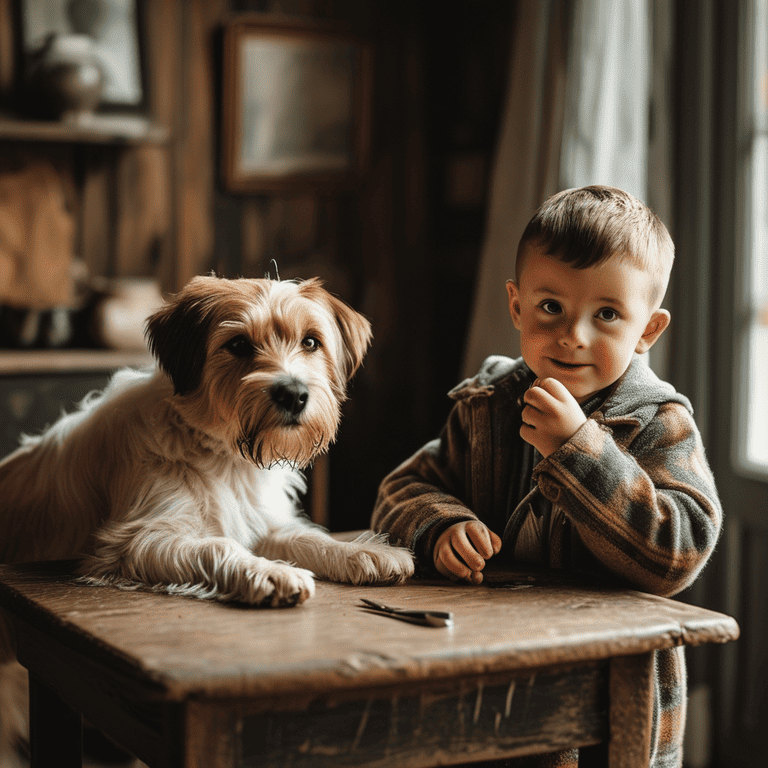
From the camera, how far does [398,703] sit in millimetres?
852

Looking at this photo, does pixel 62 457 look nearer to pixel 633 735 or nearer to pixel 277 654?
pixel 277 654

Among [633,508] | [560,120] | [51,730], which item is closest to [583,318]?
[633,508]

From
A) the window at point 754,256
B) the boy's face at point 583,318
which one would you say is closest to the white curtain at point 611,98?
the window at point 754,256

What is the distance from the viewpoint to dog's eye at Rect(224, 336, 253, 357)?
45.7 inches

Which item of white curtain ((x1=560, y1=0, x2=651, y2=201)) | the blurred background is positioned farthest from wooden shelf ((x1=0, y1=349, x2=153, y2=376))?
white curtain ((x1=560, y1=0, x2=651, y2=201))

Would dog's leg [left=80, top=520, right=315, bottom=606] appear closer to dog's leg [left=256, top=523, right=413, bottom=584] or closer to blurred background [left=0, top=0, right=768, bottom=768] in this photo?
dog's leg [left=256, top=523, right=413, bottom=584]

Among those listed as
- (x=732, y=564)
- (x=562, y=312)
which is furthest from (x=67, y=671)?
Answer: (x=732, y=564)

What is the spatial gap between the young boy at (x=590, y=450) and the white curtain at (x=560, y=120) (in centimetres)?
122

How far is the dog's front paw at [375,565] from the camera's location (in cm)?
112

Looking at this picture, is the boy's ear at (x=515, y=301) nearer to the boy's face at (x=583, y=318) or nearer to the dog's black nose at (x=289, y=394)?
the boy's face at (x=583, y=318)

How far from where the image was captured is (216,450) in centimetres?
119

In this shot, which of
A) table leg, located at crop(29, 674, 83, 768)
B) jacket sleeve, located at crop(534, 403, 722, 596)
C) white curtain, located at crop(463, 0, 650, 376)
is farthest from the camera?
white curtain, located at crop(463, 0, 650, 376)

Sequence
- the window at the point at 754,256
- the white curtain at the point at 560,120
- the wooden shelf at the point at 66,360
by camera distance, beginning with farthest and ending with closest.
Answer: the wooden shelf at the point at 66,360 < the white curtain at the point at 560,120 < the window at the point at 754,256

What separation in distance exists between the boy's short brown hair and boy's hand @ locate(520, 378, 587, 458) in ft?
0.53
